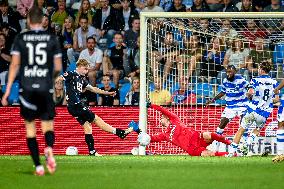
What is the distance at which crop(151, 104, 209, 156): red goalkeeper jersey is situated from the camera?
16.8 metres

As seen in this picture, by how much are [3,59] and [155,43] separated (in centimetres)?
456

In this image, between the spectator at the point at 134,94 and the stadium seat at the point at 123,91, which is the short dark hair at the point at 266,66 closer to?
the spectator at the point at 134,94

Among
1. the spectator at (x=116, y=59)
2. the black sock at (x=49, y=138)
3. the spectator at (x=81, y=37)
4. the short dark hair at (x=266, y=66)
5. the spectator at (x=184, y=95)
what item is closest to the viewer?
the black sock at (x=49, y=138)

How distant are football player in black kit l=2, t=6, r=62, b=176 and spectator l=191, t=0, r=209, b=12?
1083 centimetres

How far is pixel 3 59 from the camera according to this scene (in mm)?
21797

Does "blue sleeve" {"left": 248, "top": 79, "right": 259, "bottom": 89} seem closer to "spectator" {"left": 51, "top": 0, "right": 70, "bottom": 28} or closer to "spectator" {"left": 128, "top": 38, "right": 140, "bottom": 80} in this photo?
"spectator" {"left": 128, "top": 38, "right": 140, "bottom": 80}

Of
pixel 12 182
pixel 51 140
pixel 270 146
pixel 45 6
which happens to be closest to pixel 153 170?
pixel 51 140

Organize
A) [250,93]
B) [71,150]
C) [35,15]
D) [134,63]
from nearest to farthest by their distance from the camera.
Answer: [35,15] → [250,93] → [71,150] → [134,63]

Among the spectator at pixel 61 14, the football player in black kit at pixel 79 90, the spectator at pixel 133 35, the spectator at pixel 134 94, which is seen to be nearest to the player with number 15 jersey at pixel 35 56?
the football player in black kit at pixel 79 90

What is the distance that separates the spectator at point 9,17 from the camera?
2240 cm

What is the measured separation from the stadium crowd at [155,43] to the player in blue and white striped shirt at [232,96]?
26 cm

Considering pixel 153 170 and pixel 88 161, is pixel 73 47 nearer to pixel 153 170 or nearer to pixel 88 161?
pixel 88 161

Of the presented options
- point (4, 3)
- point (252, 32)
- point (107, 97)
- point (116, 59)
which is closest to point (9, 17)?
point (4, 3)

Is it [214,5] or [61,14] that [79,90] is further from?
[214,5]
